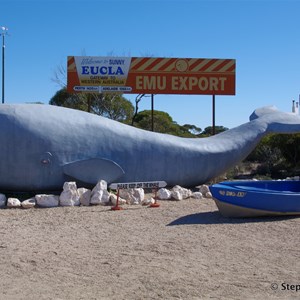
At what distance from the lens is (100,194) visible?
35.9 ft

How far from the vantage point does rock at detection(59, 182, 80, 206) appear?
10.8m

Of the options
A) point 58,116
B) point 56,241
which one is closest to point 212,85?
point 58,116

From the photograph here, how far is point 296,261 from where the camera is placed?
627cm

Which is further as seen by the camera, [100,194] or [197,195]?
[197,195]

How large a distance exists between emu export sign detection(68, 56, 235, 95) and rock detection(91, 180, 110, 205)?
729 cm

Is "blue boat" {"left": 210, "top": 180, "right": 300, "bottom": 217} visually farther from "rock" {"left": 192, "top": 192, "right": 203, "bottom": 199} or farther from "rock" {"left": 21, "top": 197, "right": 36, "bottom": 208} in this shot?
"rock" {"left": 21, "top": 197, "right": 36, "bottom": 208}

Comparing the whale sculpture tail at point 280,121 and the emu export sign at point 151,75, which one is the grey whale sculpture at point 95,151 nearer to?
the whale sculpture tail at point 280,121

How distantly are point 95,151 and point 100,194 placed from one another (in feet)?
4.11

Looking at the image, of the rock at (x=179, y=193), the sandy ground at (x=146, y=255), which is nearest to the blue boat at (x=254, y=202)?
the sandy ground at (x=146, y=255)

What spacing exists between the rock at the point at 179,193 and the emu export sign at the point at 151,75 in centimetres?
677

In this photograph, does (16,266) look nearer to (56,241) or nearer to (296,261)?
(56,241)

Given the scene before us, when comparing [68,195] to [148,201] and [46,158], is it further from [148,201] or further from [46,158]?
[148,201]

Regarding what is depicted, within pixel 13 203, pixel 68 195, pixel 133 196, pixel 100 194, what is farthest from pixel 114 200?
pixel 13 203

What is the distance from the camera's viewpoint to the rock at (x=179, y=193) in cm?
1177
